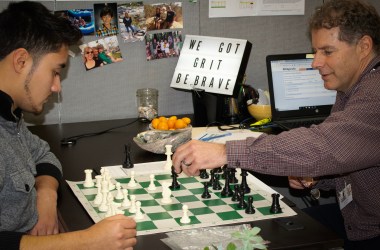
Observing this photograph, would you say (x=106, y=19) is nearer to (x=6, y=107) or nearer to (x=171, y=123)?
(x=171, y=123)

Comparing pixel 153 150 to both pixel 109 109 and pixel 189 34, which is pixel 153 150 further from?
pixel 189 34

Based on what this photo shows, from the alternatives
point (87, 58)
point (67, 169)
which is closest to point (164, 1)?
point (87, 58)

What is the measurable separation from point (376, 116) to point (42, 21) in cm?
99

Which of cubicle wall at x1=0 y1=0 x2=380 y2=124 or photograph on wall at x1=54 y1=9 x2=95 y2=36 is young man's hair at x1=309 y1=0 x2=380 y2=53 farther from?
photograph on wall at x1=54 y1=9 x2=95 y2=36

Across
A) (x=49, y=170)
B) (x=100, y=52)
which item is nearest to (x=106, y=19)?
(x=100, y=52)

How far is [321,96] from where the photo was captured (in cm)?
279

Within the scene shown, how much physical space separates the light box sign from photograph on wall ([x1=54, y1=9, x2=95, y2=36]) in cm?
44

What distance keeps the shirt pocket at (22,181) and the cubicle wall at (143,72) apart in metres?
1.02

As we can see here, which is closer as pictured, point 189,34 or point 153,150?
point 153,150

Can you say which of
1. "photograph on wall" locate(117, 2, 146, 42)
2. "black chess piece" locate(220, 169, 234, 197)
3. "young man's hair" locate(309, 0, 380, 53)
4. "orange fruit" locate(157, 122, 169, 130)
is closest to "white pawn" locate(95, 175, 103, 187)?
"black chess piece" locate(220, 169, 234, 197)

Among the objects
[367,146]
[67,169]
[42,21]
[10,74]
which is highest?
[42,21]

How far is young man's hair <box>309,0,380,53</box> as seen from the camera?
2.00 meters

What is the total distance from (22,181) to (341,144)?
88cm

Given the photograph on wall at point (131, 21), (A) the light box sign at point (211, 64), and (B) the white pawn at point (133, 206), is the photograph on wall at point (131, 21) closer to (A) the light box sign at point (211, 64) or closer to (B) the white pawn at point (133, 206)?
(A) the light box sign at point (211, 64)
